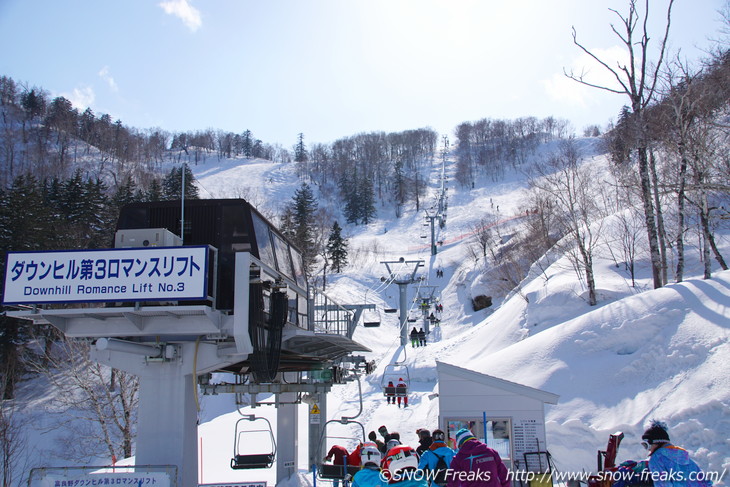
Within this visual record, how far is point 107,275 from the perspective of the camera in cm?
780

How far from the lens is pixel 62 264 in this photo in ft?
25.7

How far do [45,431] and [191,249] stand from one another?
23882 millimetres

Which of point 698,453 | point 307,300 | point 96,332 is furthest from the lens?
point 307,300

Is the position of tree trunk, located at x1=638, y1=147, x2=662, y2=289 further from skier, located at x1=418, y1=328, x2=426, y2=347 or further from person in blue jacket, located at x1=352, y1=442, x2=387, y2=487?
person in blue jacket, located at x1=352, y1=442, x2=387, y2=487

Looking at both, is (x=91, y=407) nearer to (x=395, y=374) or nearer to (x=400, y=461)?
(x=395, y=374)

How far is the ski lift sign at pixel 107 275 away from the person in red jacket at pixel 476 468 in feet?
13.9

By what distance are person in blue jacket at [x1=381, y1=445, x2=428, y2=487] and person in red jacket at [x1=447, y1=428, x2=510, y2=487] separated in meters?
0.43

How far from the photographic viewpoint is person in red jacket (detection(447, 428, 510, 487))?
18.4 feet

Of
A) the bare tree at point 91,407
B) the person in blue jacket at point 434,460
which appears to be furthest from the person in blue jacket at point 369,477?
the bare tree at point 91,407

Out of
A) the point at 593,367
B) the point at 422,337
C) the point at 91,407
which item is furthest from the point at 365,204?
the point at 593,367

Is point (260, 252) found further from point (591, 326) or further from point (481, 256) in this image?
point (481, 256)

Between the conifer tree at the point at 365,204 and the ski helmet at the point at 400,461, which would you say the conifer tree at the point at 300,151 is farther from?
the ski helmet at the point at 400,461

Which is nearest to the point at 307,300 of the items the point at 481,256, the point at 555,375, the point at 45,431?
the point at 555,375

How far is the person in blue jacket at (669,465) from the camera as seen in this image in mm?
5297
